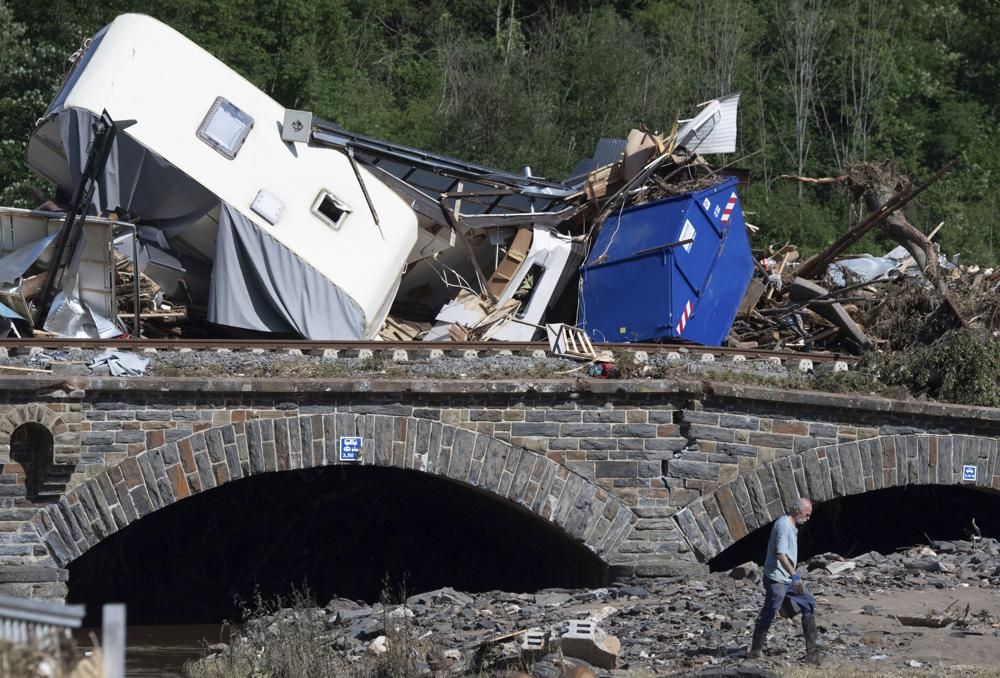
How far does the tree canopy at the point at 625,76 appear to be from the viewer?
24.6m

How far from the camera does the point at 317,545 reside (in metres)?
16.9

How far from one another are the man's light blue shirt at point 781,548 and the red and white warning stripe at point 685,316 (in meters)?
4.80

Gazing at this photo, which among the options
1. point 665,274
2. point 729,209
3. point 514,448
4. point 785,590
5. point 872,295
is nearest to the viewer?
point 785,590

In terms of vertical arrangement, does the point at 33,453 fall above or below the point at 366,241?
below

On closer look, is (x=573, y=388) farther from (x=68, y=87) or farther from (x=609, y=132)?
(x=609, y=132)

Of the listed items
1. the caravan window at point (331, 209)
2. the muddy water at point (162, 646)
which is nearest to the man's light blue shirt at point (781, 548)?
the muddy water at point (162, 646)

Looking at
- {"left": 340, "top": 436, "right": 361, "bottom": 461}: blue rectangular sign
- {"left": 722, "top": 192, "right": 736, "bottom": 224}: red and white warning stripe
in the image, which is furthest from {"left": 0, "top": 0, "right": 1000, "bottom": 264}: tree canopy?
{"left": 340, "top": 436, "right": 361, "bottom": 461}: blue rectangular sign

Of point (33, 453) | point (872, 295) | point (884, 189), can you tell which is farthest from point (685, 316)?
point (33, 453)

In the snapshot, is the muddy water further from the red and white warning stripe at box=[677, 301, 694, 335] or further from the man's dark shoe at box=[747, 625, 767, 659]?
the red and white warning stripe at box=[677, 301, 694, 335]

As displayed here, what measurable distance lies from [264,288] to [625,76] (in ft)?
46.5

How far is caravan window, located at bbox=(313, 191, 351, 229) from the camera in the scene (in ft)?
50.6

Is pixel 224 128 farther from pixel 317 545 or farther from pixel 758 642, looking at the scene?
pixel 758 642

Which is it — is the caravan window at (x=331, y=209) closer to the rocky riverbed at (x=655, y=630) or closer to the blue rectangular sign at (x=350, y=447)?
the blue rectangular sign at (x=350, y=447)

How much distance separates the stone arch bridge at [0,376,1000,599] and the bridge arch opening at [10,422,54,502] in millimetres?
13
